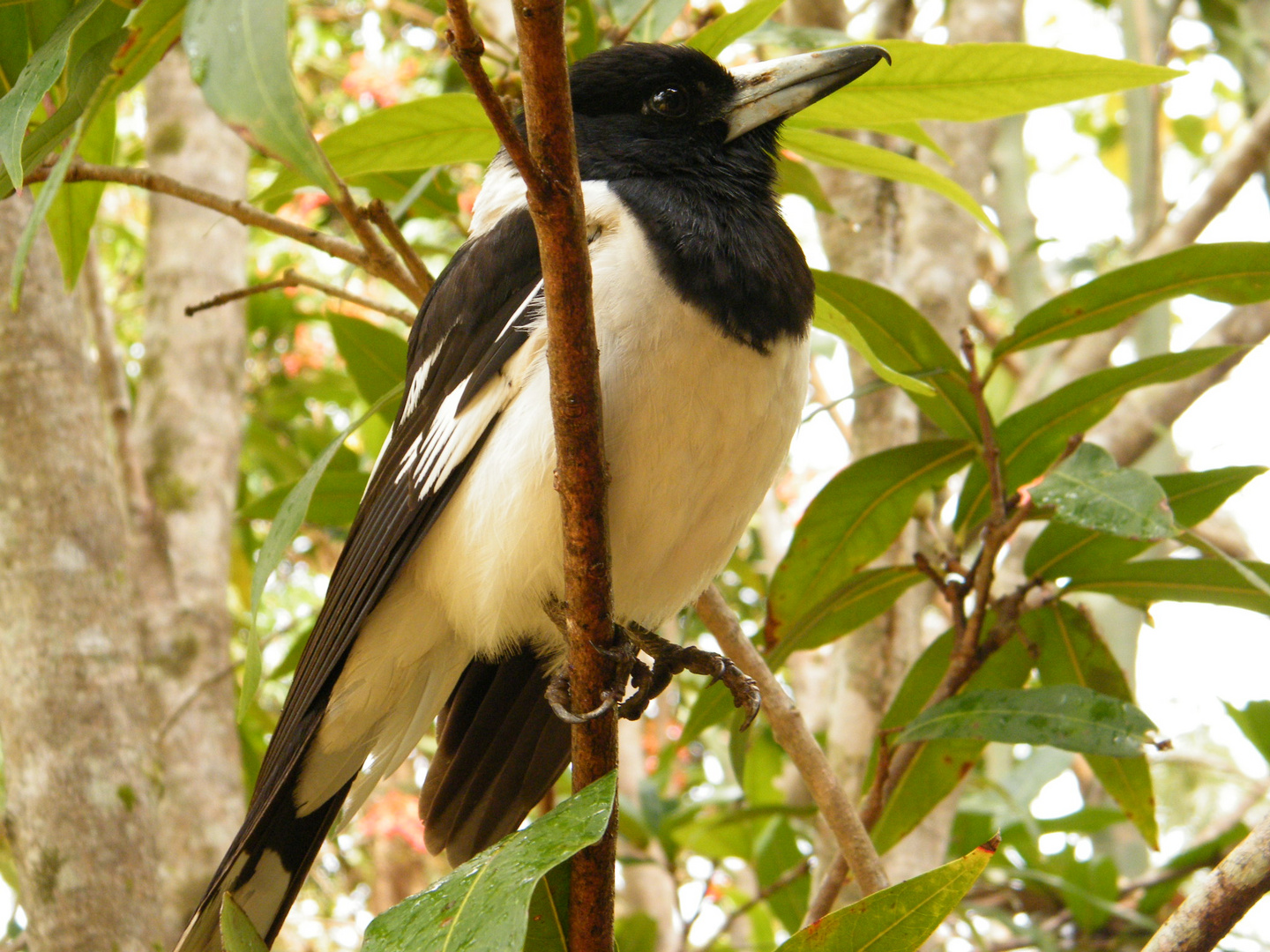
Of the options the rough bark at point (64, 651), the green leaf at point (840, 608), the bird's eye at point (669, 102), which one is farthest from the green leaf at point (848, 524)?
the rough bark at point (64, 651)

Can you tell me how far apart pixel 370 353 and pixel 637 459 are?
2.69 ft

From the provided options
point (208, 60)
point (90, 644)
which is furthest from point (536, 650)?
point (208, 60)

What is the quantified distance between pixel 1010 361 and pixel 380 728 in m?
2.32

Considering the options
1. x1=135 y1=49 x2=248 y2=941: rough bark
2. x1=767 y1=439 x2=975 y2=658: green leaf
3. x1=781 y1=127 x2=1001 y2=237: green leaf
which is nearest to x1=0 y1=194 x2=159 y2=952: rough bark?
x1=135 y1=49 x2=248 y2=941: rough bark

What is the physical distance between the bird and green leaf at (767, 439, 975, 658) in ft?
0.61

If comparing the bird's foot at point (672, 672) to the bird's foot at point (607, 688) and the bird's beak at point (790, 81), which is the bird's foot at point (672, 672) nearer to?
the bird's foot at point (607, 688)

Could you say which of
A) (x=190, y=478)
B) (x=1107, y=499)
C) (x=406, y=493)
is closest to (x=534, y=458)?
(x=406, y=493)

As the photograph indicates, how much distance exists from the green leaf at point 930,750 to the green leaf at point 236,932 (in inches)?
34.5

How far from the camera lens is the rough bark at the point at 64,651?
166 cm

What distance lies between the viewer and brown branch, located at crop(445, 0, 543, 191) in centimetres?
83

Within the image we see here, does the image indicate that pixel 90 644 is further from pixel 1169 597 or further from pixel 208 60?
pixel 1169 597

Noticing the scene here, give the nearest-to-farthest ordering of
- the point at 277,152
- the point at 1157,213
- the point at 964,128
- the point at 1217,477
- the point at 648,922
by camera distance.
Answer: the point at 277,152
the point at 1217,477
the point at 648,922
the point at 964,128
the point at 1157,213

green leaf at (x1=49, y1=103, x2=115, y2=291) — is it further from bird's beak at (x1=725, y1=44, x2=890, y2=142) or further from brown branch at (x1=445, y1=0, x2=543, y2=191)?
brown branch at (x1=445, y1=0, x2=543, y2=191)

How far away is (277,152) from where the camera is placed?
83 cm
